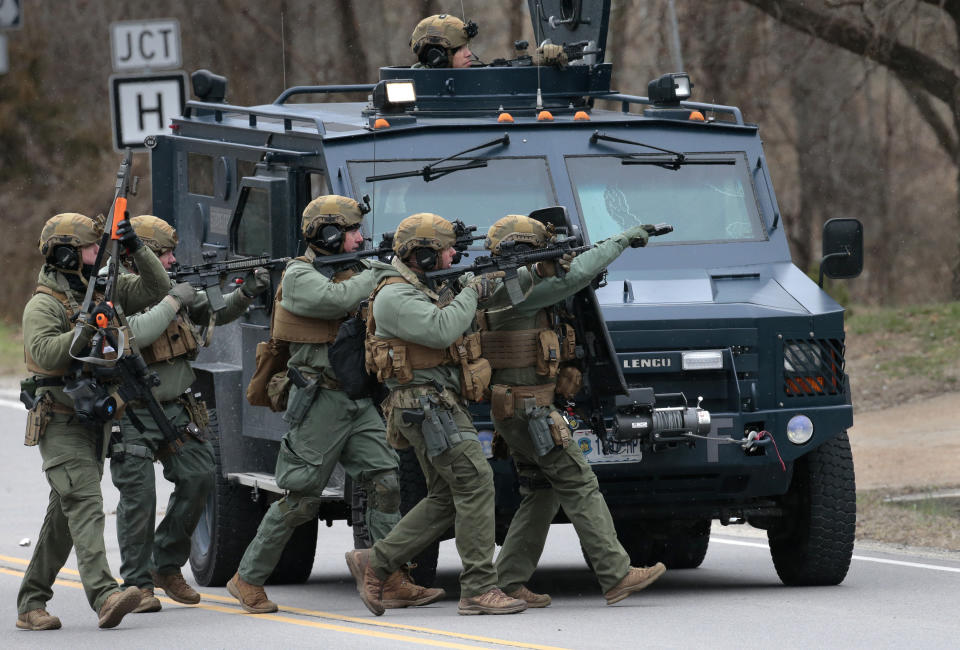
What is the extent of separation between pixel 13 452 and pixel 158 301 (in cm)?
908

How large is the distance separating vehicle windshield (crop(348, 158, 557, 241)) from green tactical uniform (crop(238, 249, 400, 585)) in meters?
0.85

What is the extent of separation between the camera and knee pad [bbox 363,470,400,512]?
30.3ft

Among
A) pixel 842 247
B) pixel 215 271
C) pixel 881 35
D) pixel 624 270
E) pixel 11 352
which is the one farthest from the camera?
pixel 11 352

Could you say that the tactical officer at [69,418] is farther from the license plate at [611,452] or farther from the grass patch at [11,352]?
the grass patch at [11,352]

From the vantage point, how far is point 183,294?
30.9 feet

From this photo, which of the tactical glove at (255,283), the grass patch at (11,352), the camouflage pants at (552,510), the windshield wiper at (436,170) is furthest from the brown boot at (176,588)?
the grass patch at (11,352)

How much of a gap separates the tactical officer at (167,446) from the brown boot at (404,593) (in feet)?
3.39

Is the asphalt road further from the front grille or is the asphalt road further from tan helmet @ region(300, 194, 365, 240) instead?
tan helmet @ region(300, 194, 365, 240)

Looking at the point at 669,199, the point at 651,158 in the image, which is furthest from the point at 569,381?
the point at 651,158

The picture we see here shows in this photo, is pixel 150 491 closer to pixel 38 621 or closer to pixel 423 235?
pixel 38 621

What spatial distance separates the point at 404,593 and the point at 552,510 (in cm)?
81

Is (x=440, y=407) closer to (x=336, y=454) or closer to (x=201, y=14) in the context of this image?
(x=336, y=454)

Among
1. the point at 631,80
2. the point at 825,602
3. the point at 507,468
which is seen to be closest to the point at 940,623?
the point at 825,602

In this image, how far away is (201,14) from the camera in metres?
26.7
